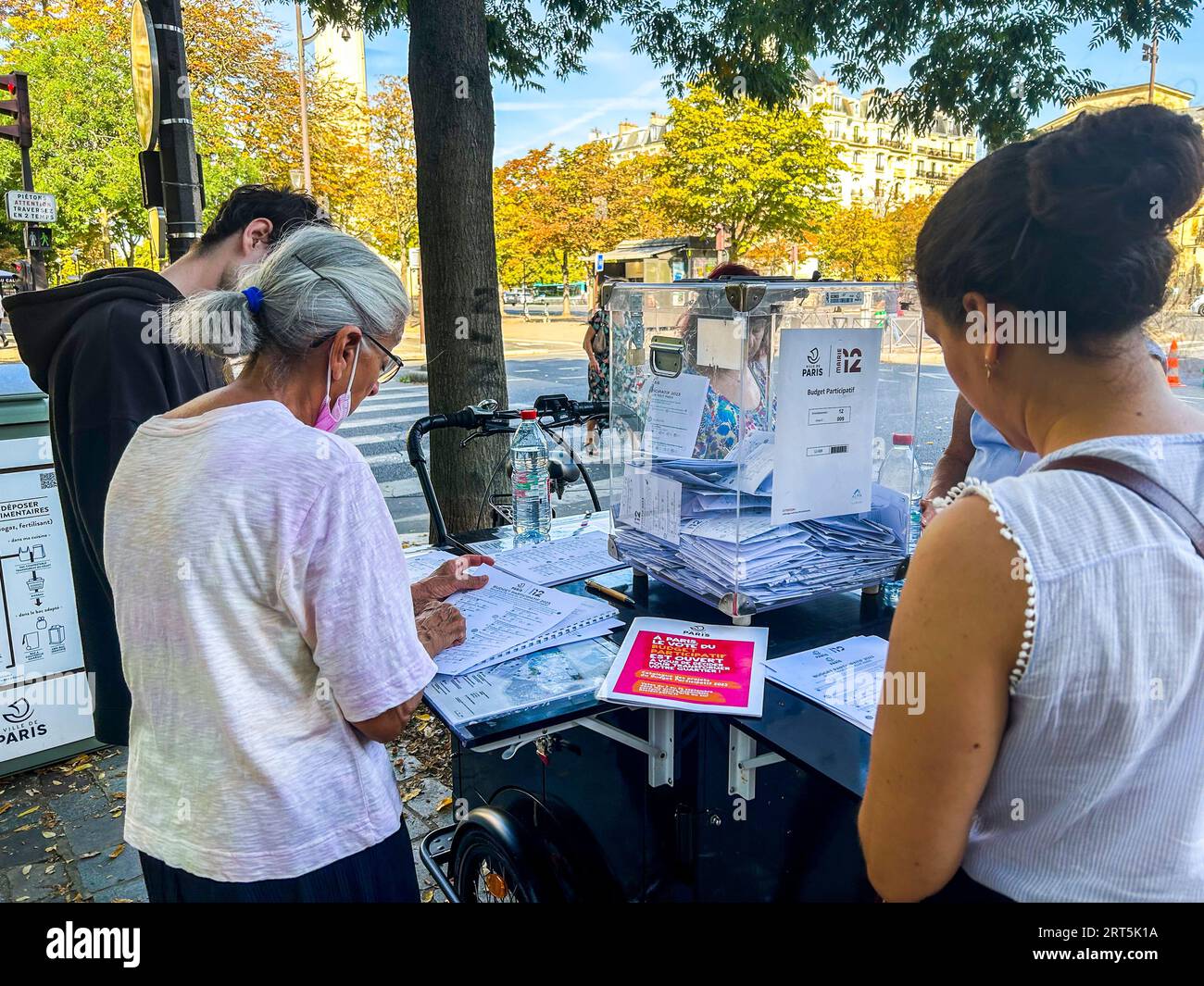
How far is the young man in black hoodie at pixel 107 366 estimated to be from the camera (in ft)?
6.72

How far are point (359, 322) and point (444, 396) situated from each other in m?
2.81

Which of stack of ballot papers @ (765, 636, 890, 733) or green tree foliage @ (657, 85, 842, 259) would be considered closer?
stack of ballot papers @ (765, 636, 890, 733)

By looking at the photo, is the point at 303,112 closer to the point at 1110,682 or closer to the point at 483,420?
the point at 483,420

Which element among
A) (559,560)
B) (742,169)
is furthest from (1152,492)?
(742,169)

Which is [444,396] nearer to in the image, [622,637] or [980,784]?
[622,637]

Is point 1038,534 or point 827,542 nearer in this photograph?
point 1038,534

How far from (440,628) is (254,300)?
2.72 feet

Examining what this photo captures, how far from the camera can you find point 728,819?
193 cm

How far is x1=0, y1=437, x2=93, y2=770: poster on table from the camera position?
3.43 metres

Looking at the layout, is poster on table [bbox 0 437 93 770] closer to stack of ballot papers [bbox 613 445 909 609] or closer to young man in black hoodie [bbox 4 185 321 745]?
young man in black hoodie [bbox 4 185 321 745]

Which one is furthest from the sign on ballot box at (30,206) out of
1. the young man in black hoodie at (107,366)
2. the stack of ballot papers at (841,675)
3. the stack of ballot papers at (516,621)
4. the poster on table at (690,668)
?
the stack of ballot papers at (841,675)

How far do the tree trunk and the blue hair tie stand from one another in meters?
2.68

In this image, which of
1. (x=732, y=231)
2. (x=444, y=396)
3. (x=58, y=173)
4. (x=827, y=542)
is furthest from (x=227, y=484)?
(x=732, y=231)

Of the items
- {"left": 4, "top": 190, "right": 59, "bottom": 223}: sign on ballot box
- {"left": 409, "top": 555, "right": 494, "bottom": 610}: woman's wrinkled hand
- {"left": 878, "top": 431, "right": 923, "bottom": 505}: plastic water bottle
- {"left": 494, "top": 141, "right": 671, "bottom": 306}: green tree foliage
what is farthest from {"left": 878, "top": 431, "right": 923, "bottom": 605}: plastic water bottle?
{"left": 494, "top": 141, "right": 671, "bottom": 306}: green tree foliage
